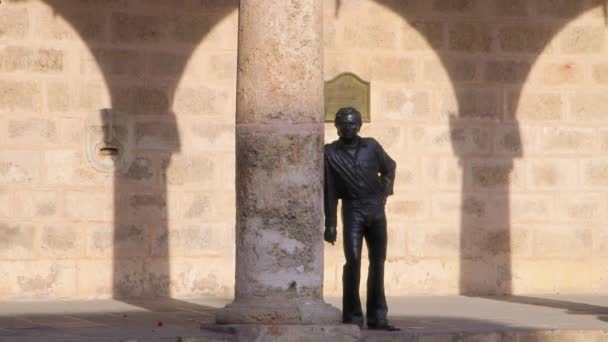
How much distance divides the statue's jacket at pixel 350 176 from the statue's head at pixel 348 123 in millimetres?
85

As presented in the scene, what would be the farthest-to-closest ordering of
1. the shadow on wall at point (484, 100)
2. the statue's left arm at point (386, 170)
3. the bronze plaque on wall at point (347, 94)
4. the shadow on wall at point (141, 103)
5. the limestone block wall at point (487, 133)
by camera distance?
the shadow on wall at point (484, 100) → the limestone block wall at point (487, 133) → the bronze plaque on wall at point (347, 94) → the shadow on wall at point (141, 103) → the statue's left arm at point (386, 170)

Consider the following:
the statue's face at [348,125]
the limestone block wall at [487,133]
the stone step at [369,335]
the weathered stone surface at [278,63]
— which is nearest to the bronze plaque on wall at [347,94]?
the limestone block wall at [487,133]

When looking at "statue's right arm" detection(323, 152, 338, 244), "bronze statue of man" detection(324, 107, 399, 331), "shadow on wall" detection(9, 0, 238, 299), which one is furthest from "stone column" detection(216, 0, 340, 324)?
"shadow on wall" detection(9, 0, 238, 299)

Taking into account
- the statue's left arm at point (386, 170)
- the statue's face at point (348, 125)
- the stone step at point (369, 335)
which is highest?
the statue's face at point (348, 125)

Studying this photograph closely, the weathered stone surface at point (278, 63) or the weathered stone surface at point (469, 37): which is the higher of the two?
the weathered stone surface at point (469, 37)

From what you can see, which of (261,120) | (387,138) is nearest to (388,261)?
(387,138)

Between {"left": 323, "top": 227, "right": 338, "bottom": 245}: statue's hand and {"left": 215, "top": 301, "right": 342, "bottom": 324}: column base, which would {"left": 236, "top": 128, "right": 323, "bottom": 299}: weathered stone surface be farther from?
{"left": 323, "top": 227, "right": 338, "bottom": 245}: statue's hand

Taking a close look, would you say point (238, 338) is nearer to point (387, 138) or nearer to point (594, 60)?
point (387, 138)

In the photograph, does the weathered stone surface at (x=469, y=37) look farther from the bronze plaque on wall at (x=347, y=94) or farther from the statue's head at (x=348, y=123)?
the statue's head at (x=348, y=123)

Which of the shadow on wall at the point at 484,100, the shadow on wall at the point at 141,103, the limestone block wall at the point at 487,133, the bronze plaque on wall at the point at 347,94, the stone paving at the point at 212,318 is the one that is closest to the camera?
the stone paving at the point at 212,318

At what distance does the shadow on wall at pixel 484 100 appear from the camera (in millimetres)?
15125

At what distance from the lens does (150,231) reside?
1434 cm

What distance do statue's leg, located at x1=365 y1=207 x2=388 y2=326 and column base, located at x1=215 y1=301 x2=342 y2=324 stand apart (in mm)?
623

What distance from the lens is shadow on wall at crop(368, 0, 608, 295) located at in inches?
595
